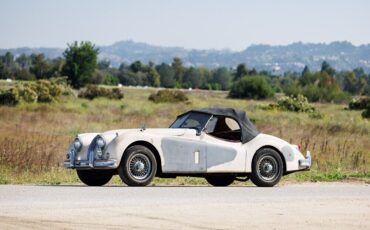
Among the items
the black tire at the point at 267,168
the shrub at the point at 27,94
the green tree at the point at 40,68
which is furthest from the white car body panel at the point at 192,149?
the green tree at the point at 40,68

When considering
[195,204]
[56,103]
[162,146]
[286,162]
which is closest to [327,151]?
[286,162]

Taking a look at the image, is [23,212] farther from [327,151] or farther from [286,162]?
[327,151]

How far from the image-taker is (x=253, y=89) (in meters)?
103

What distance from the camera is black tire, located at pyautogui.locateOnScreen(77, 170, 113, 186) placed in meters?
17.5

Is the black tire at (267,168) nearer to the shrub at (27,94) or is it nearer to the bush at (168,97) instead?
the shrub at (27,94)

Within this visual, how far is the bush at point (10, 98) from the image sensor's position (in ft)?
212

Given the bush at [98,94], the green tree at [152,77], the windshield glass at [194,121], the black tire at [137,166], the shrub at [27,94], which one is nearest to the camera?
the black tire at [137,166]

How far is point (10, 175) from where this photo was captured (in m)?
19.5

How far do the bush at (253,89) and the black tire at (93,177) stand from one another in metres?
84.2

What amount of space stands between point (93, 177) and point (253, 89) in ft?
283

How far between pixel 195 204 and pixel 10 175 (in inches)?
264

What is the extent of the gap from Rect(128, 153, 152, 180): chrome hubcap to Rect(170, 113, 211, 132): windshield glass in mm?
1342

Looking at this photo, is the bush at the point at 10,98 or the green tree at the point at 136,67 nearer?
the bush at the point at 10,98

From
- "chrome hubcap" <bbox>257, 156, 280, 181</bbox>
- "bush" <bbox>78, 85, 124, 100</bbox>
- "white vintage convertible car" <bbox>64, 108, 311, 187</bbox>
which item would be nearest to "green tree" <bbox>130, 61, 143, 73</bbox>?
"bush" <bbox>78, 85, 124, 100</bbox>
